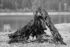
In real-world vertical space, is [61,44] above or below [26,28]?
below

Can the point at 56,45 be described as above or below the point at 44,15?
below

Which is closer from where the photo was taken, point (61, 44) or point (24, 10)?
point (61, 44)

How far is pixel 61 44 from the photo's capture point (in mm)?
8469

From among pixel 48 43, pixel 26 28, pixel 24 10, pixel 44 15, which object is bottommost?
pixel 24 10

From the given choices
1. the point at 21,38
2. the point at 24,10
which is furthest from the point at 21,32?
the point at 24,10

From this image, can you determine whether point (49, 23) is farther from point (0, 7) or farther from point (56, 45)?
point (0, 7)

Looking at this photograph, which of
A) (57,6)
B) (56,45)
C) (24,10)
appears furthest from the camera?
(57,6)

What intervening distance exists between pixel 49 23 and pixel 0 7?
80251mm

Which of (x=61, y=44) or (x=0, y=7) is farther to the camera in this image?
(x=0, y=7)

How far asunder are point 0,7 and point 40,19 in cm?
7999

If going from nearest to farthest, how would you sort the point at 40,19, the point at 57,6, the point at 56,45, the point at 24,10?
the point at 56,45 → the point at 40,19 → the point at 24,10 → the point at 57,6

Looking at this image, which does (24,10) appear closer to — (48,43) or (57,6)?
(57,6)

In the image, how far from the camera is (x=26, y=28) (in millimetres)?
9039

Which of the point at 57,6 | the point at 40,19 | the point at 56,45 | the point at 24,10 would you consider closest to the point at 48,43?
the point at 56,45
